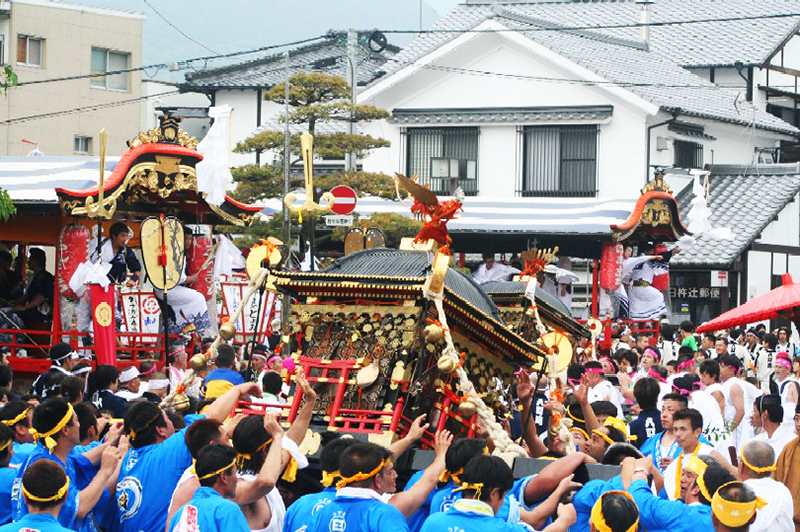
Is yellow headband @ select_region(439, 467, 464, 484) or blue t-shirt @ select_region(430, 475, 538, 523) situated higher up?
yellow headband @ select_region(439, 467, 464, 484)

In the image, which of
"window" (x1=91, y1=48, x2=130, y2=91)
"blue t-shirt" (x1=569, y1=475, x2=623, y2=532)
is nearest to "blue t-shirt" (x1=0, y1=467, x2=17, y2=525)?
"blue t-shirt" (x1=569, y1=475, x2=623, y2=532)

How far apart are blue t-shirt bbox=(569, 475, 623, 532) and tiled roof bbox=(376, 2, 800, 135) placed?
22224 mm

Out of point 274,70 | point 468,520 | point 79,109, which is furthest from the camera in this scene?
point 79,109

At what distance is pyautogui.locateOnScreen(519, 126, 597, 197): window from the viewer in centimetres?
2959

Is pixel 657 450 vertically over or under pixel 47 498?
under

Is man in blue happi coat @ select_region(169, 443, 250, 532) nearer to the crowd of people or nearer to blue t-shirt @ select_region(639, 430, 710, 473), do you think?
the crowd of people

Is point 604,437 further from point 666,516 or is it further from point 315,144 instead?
point 315,144

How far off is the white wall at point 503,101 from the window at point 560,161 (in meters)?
0.27

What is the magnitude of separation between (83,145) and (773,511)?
33969mm

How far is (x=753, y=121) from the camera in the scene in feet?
105

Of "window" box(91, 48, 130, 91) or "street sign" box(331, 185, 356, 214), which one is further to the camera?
"window" box(91, 48, 130, 91)

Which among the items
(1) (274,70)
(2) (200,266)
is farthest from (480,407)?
(1) (274,70)

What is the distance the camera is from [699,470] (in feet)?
24.6

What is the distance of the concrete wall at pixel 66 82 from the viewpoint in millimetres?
36844
